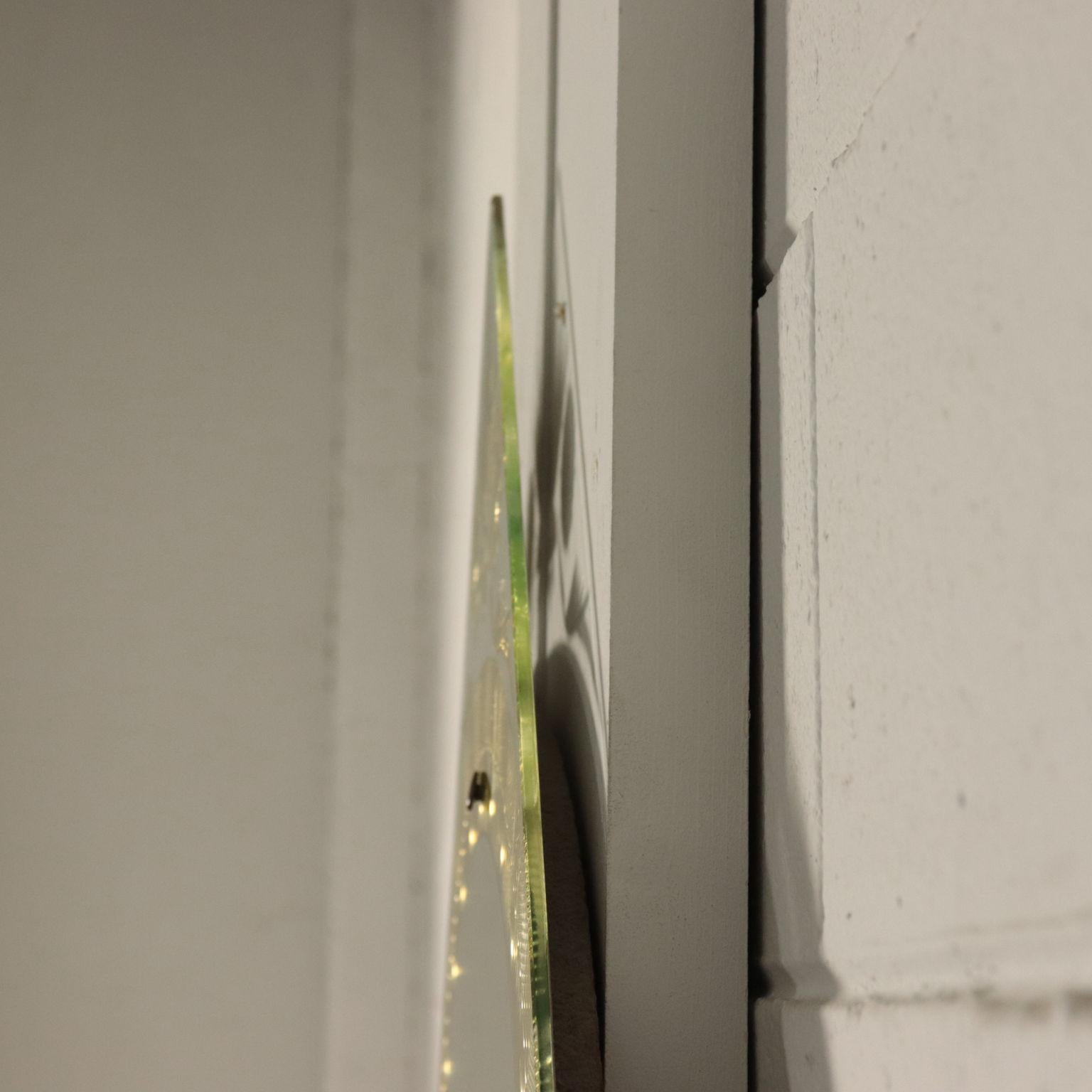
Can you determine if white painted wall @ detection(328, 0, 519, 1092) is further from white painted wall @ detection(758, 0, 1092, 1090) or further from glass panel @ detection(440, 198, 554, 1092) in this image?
white painted wall @ detection(758, 0, 1092, 1090)

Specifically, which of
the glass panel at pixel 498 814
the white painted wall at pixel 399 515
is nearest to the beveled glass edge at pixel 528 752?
the glass panel at pixel 498 814

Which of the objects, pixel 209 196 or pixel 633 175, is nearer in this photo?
pixel 633 175

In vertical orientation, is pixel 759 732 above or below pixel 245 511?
below

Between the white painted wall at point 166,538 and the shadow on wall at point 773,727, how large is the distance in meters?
1.44

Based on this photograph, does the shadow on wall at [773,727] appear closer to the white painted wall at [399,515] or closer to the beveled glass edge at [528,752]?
the beveled glass edge at [528,752]

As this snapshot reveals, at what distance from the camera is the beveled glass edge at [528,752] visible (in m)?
0.37

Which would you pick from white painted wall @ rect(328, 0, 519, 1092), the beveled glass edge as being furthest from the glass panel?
white painted wall @ rect(328, 0, 519, 1092)

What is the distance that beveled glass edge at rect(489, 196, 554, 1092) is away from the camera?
0.37 m

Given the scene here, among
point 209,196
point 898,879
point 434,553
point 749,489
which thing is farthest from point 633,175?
point 209,196

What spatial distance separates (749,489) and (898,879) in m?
0.19

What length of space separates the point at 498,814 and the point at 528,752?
0.58ft

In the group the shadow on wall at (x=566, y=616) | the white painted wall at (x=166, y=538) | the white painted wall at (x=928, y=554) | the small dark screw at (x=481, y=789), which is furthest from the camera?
the white painted wall at (x=166, y=538)

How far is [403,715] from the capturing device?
1.82 m

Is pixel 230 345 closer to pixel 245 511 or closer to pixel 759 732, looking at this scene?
pixel 245 511
